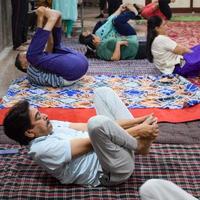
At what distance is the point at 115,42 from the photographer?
15.8 ft

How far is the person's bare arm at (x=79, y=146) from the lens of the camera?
1999 mm

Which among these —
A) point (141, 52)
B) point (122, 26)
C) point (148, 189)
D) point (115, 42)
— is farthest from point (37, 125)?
point (122, 26)

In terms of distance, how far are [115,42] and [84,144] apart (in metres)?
2.90

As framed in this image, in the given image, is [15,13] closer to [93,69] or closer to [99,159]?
[93,69]

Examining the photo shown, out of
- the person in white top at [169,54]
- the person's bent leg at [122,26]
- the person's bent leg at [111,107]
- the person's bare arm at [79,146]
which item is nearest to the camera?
the person's bare arm at [79,146]

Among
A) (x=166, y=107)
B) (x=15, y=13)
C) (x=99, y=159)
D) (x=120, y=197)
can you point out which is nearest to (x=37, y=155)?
(x=99, y=159)

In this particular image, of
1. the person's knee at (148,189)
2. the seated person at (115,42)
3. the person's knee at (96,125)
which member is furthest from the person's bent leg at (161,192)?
the seated person at (115,42)

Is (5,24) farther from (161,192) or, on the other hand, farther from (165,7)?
(161,192)

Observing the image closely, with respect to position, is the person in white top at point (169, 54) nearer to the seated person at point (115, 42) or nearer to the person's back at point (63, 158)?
the seated person at point (115, 42)

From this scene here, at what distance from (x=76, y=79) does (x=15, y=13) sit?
2.08 m

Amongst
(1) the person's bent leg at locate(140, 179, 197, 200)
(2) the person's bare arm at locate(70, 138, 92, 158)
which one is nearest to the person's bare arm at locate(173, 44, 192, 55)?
(2) the person's bare arm at locate(70, 138, 92, 158)

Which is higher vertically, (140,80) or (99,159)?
(99,159)

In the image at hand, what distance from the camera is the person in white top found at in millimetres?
4043

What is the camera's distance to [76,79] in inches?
154
